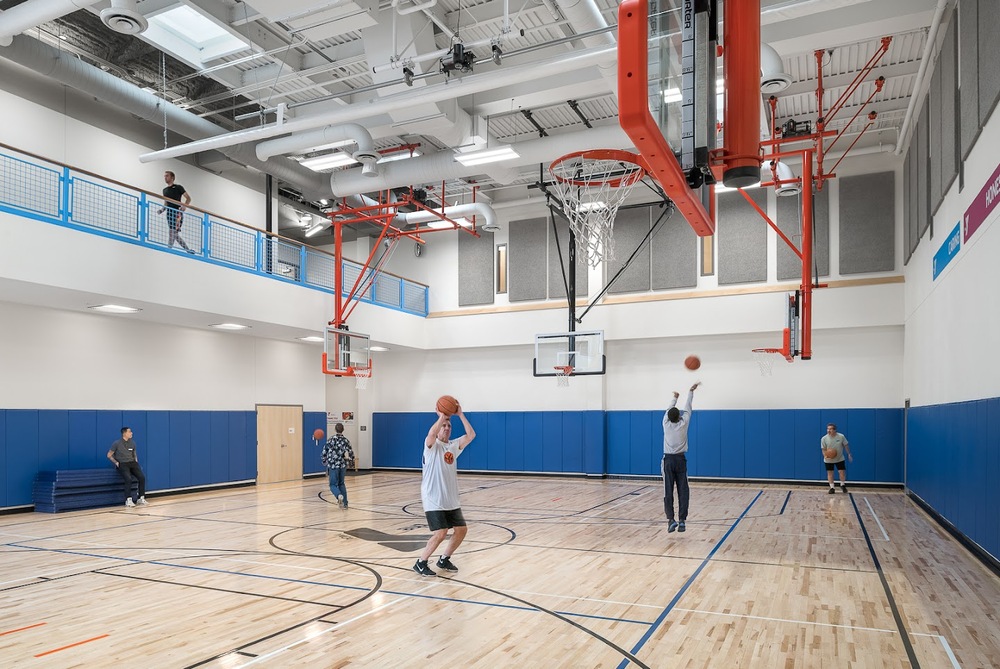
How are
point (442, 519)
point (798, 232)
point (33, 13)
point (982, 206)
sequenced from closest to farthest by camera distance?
point (442, 519), point (982, 206), point (33, 13), point (798, 232)

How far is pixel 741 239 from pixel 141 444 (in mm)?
16320

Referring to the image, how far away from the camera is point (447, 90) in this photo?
40.0 ft

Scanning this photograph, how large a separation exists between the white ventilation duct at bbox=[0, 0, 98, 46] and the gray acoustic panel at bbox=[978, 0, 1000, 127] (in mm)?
11328

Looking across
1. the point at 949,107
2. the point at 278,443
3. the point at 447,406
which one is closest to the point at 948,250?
the point at 949,107

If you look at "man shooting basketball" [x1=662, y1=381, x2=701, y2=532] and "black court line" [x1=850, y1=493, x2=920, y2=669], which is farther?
"man shooting basketball" [x1=662, y1=381, x2=701, y2=532]

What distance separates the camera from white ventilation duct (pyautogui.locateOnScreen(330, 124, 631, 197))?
52.0 feet

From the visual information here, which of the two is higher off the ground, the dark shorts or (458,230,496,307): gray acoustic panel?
(458,230,496,307): gray acoustic panel

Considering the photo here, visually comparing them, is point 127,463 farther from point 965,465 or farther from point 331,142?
point 965,465

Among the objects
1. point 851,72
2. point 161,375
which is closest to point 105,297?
point 161,375

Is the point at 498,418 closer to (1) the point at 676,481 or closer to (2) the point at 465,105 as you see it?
(2) the point at 465,105

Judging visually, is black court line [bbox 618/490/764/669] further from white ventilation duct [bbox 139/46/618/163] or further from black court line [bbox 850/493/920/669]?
white ventilation duct [bbox 139/46/618/163]

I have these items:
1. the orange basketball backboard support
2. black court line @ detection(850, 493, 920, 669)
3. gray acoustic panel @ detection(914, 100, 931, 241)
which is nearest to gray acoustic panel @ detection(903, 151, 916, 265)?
gray acoustic panel @ detection(914, 100, 931, 241)

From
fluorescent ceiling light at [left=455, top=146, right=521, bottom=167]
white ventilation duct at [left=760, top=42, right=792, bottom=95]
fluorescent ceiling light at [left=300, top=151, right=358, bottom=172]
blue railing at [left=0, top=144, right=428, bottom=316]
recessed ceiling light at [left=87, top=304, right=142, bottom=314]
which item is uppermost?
white ventilation duct at [left=760, top=42, right=792, bottom=95]

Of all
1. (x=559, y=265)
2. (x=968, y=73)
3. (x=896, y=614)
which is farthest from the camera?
(x=559, y=265)
